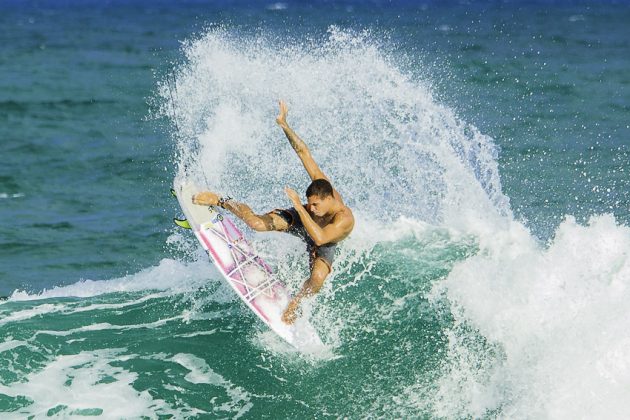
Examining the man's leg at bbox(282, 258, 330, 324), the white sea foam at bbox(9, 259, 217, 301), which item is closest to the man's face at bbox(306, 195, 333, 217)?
the man's leg at bbox(282, 258, 330, 324)

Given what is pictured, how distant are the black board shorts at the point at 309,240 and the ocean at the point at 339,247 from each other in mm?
892

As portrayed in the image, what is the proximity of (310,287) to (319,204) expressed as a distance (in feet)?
3.56

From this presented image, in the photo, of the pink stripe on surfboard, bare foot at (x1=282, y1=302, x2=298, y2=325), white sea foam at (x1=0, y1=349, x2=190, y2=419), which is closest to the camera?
white sea foam at (x1=0, y1=349, x2=190, y2=419)

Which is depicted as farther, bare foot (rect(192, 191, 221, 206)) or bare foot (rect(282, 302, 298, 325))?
bare foot (rect(282, 302, 298, 325))

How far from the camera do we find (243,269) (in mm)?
10391

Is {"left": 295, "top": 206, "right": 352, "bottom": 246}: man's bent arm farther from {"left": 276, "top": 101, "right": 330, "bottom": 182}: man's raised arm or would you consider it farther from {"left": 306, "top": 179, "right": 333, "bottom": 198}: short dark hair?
{"left": 276, "top": 101, "right": 330, "bottom": 182}: man's raised arm

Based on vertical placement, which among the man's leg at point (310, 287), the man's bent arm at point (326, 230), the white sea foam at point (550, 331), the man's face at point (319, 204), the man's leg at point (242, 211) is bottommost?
the white sea foam at point (550, 331)

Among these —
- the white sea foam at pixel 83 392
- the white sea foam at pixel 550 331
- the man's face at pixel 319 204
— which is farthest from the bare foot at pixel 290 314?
the white sea foam at pixel 550 331

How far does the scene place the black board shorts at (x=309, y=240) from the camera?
987 cm

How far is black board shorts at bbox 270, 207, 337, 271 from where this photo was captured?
9.87 meters

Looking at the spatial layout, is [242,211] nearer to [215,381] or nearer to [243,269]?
[243,269]

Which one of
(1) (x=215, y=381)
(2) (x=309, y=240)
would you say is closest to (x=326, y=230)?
(2) (x=309, y=240)

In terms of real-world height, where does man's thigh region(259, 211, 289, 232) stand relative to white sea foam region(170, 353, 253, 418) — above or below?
above

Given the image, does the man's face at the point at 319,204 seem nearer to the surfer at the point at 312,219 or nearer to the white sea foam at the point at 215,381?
the surfer at the point at 312,219
